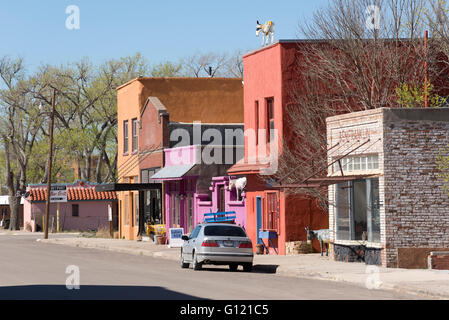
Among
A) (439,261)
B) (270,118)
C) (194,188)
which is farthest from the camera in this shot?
(194,188)

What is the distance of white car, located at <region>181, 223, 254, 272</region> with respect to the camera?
27453 mm

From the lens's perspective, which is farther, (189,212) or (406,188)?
(189,212)

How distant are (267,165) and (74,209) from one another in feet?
160

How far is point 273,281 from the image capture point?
75.2ft

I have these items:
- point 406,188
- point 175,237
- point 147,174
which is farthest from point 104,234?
point 406,188

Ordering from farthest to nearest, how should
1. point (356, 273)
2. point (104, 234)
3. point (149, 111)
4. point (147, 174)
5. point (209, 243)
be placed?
point (104, 234)
point (147, 174)
point (149, 111)
point (209, 243)
point (356, 273)

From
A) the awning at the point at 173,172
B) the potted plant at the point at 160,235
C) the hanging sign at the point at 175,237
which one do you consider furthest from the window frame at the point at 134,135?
the hanging sign at the point at 175,237

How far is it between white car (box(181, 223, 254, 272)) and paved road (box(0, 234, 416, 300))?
46 centimetres

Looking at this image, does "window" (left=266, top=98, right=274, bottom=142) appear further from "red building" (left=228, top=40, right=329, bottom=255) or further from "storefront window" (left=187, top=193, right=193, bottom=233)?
"storefront window" (left=187, top=193, right=193, bottom=233)

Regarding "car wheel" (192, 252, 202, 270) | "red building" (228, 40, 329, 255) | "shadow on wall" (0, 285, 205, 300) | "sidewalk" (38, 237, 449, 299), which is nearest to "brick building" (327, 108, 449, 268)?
"sidewalk" (38, 237, 449, 299)

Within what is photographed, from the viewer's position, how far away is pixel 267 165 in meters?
34.3

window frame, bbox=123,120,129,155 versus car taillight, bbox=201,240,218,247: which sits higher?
window frame, bbox=123,120,129,155

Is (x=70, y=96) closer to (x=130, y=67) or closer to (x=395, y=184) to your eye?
(x=130, y=67)

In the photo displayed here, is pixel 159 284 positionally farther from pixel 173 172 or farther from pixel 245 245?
pixel 173 172
